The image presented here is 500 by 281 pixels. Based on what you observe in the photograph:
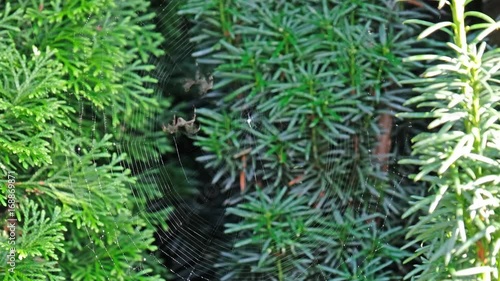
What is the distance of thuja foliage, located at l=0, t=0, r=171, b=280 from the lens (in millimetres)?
1770

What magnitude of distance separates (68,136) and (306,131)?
0.67 metres

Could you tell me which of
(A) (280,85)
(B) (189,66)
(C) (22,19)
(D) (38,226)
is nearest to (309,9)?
(A) (280,85)

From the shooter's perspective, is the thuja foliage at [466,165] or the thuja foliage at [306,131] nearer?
the thuja foliage at [466,165]

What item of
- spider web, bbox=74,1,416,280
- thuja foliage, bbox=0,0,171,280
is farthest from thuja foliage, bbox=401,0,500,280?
spider web, bbox=74,1,416,280

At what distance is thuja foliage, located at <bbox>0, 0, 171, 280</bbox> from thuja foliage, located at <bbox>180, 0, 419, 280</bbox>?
254mm

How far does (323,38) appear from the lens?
2.16m

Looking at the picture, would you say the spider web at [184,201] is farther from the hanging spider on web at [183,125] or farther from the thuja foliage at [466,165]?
the thuja foliage at [466,165]

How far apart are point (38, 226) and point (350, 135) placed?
37.2 inches

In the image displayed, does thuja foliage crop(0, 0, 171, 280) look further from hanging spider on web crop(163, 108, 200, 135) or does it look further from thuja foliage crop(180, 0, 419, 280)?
thuja foliage crop(180, 0, 419, 280)

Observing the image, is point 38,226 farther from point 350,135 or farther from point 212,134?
point 350,135

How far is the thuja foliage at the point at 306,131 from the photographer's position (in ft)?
6.95

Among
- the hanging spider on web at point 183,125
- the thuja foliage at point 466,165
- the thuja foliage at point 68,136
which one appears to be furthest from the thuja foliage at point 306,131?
the thuja foliage at point 466,165

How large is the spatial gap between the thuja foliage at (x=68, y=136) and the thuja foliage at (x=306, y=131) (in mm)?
254

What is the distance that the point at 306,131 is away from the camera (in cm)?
217
